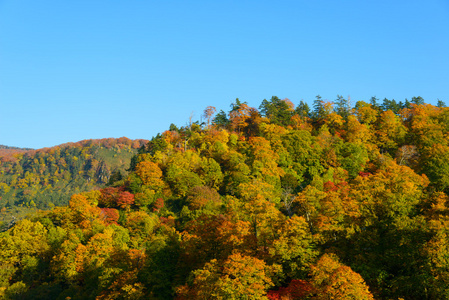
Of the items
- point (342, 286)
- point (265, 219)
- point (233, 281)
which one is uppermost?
point (265, 219)

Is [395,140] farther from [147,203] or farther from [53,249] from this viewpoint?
[53,249]

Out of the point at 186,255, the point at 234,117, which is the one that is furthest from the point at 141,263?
the point at 234,117

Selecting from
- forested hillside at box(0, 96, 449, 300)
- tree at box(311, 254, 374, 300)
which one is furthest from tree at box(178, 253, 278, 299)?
tree at box(311, 254, 374, 300)

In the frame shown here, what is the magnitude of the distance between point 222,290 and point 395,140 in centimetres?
7459

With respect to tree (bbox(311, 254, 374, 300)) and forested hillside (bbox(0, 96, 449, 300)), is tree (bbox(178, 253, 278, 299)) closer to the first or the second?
forested hillside (bbox(0, 96, 449, 300))

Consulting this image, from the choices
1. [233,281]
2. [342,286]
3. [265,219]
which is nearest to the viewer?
[342,286]

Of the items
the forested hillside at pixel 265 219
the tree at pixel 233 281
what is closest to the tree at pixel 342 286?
the forested hillside at pixel 265 219

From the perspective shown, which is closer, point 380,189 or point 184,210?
point 380,189

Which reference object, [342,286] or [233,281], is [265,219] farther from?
[342,286]

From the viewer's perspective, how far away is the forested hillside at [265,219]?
34.7 m

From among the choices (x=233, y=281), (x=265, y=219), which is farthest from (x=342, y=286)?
(x=265, y=219)

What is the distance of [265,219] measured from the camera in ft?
149

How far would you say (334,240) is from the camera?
42.8m

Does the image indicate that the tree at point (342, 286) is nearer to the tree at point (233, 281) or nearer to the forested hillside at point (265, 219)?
the forested hillside at point (265, 219)
